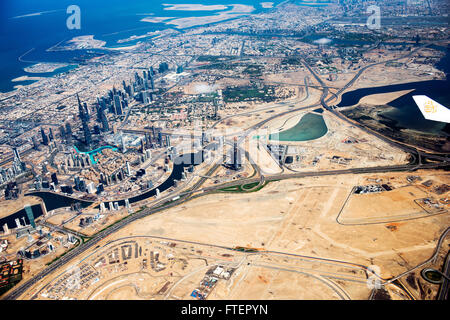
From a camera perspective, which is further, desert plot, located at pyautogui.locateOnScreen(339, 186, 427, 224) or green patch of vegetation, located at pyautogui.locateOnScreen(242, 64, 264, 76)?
green patch of vegetation, located at pyautogui.locateOnScreen(242, 64, 264, 76)

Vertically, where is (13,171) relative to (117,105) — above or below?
below

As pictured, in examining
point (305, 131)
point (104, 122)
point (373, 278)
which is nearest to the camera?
point (373, 278)

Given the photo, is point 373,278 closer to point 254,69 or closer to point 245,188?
point 245,188

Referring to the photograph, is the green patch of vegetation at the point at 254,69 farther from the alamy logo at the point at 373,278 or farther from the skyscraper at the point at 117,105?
the alamy logo at the point at 373,278

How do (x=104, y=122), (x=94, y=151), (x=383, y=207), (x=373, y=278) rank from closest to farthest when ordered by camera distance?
1. (x=373, y=278)
2. (x=383, y=207)
3. (x=94, y=151)
4. (x=104, y=122)

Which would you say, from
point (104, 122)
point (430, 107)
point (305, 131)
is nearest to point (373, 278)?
point (430, 107)

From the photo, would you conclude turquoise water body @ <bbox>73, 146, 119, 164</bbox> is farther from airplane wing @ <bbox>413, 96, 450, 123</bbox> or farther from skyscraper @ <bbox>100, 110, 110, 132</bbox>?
airplane wing @ <bbox>413, 96, 450, 123</bbox>

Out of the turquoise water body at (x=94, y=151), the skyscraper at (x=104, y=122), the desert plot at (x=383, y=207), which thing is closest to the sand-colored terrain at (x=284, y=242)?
the desert plot at (x=383, y=207)

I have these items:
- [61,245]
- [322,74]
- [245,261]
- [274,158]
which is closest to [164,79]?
[322,74]

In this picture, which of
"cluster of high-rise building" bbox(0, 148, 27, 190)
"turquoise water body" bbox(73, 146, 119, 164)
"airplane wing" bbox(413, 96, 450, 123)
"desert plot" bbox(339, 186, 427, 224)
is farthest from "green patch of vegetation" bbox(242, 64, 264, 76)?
"cluster of high-rise building" bbox(0, 148, 27, 190)
